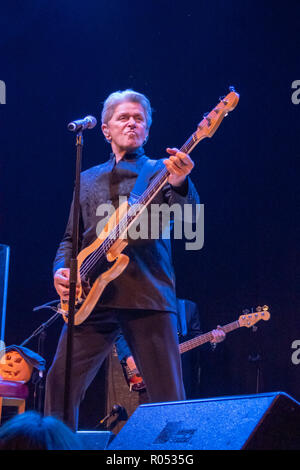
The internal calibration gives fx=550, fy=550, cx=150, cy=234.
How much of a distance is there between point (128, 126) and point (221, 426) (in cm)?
195

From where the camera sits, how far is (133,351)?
8.98 ft

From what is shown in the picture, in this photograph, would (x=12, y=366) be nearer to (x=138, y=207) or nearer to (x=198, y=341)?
(x=198, y=341)

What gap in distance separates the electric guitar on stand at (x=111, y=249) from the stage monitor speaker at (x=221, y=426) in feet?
3.04

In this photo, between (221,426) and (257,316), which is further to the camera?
(257,316)

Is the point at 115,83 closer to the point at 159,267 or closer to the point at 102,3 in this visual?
the point at 102,3

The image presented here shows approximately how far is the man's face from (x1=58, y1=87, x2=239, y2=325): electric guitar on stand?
12.5 inches

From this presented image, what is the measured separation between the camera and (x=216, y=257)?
5812mm

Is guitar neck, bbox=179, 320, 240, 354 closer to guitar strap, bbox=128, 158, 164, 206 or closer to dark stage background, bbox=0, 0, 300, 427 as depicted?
dark stage background, bbox=0, 0, 300, 427

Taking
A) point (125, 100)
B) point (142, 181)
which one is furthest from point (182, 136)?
point (142, 181)

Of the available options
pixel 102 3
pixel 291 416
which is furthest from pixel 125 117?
pixel 102 3

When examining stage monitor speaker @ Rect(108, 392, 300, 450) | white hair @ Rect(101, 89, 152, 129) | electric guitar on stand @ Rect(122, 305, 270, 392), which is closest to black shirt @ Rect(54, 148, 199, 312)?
white hair @ Rect(101, 89, 152, 129)

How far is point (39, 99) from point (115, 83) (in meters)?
0.82

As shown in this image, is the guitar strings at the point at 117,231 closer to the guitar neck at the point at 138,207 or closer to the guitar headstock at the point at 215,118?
the guitar neck at the point at 138,207

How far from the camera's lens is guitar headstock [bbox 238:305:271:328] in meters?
5.24
